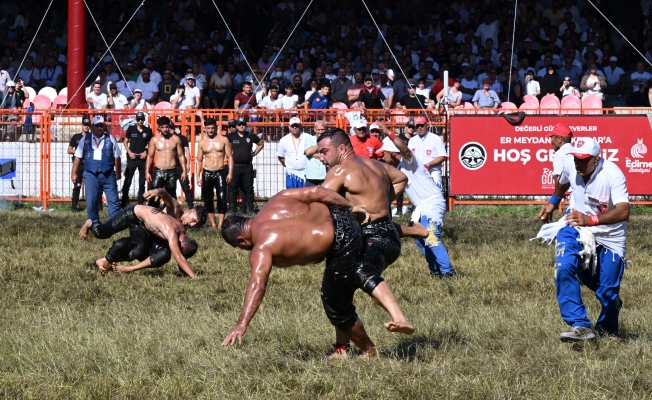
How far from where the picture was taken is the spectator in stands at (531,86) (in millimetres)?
20438

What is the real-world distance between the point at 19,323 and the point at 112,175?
6.42m

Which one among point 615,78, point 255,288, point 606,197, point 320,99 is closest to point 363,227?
point 255,288

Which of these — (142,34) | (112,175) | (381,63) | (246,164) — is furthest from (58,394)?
(142,34)

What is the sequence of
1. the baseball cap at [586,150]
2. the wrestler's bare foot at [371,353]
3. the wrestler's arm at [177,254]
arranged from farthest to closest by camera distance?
1. the wrestler's arm at [177,254]
2. the baseball cap at [586,150]
3. the wrestler's bare foot at [371,353]

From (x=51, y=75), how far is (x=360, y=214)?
17.9 m

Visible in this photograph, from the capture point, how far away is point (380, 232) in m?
6.78

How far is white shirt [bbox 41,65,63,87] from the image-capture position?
22.6 m

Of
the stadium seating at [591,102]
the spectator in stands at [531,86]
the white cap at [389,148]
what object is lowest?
the white cap at [389,148]

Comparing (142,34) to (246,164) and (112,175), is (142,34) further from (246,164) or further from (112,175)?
(112,175)

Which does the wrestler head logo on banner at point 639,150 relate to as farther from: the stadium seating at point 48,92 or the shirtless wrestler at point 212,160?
the stadium seating at point 48,92

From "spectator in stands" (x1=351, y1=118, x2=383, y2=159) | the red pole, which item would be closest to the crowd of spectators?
the red pole

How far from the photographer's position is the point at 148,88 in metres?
21.0

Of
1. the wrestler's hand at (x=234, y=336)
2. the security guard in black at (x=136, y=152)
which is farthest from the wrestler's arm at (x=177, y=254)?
the security guard in black at (x=136, y=152)

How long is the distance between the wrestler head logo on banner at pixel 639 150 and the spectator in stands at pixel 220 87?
8403 millimetres
